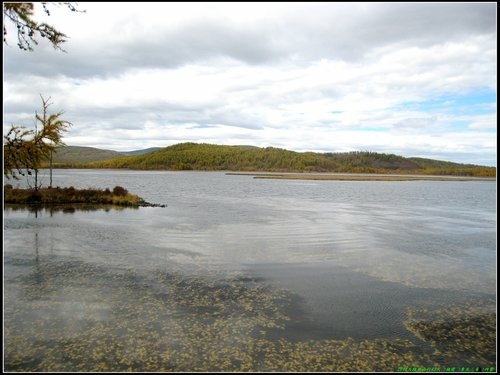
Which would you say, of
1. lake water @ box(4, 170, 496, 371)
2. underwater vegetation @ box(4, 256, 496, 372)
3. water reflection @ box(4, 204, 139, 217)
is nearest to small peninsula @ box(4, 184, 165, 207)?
water reflection @ box(4, 204, 139, 217)

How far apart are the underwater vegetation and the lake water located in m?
0.05

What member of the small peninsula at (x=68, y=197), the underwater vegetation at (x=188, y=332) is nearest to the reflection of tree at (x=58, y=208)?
the small peninsula at (x=68, y=197)

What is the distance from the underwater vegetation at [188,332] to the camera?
947cm

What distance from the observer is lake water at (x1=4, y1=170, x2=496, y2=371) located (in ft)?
32.3

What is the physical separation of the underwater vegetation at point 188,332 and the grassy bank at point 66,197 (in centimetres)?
3115

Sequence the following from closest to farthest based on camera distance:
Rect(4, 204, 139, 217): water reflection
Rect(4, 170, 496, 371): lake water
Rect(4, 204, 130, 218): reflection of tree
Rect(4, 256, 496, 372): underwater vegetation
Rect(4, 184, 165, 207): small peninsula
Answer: Rect(4, 256, 496, 372): underwater vegetation → Rect(4, 170, 496, 371): lake water → Rect(4, 204, 139, 217): water reflection → Rect(4, 204, 130, 218): reflection of tree → Rect(4, 184, 165, 207): small peninsula

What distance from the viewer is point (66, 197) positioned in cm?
4600

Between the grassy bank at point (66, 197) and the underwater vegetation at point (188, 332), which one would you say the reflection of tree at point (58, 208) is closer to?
the grassy bank at point (66, 197)

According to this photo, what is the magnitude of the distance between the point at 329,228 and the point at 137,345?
72.8 feet

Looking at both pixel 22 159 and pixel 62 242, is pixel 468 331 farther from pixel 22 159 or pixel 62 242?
pixel 62 242

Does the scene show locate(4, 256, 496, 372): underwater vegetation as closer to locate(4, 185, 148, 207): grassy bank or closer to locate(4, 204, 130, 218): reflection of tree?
locate(4, 204, 130, 218): reflection of tree

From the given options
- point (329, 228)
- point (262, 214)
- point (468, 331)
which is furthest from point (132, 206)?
point (468, 331)

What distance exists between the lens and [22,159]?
9445 mm

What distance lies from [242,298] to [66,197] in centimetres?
3916
